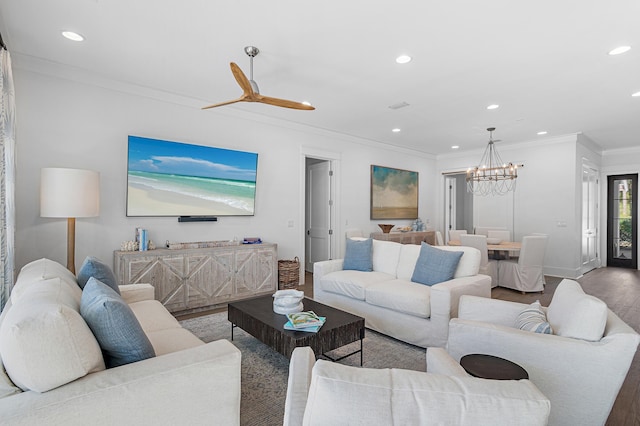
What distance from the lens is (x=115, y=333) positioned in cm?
145

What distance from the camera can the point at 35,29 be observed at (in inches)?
111

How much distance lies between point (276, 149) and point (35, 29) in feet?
10.1

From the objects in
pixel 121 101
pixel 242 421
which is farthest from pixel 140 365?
pixel 121 101

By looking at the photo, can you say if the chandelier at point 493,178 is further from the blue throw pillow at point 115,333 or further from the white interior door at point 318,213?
the blue throw pillow at point 115,333

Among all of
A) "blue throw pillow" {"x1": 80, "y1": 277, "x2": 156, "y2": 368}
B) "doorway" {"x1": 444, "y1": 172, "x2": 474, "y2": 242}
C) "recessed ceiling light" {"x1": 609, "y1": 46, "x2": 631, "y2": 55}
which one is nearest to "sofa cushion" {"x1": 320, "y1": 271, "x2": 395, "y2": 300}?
"blue throw pillow" {"x1": 80, "y1": 277, "x2": 156, "y2": 368}

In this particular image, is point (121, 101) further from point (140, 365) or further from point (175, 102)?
point (140, 365)

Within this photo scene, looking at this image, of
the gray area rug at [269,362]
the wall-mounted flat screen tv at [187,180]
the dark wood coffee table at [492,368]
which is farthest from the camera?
the wall-mounted flat screen tv at [187,180]

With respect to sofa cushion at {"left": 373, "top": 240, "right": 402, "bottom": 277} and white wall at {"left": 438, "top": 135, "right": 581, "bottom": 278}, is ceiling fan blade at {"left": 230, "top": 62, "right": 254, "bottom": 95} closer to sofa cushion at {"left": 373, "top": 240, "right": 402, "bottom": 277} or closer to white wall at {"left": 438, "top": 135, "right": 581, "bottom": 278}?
sofa cushion at {"left": 373, "top": 240, "right": 402, "bottom": 277}

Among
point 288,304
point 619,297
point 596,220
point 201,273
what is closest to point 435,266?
point 288,304

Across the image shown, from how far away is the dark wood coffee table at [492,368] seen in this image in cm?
160

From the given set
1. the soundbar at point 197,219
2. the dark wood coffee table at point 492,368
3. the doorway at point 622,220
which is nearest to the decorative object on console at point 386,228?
the soundbar at point 197,219

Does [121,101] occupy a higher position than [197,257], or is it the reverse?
[121,101]

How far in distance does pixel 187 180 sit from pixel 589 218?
8015mm

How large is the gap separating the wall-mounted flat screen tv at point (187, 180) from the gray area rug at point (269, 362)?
4.81ft
